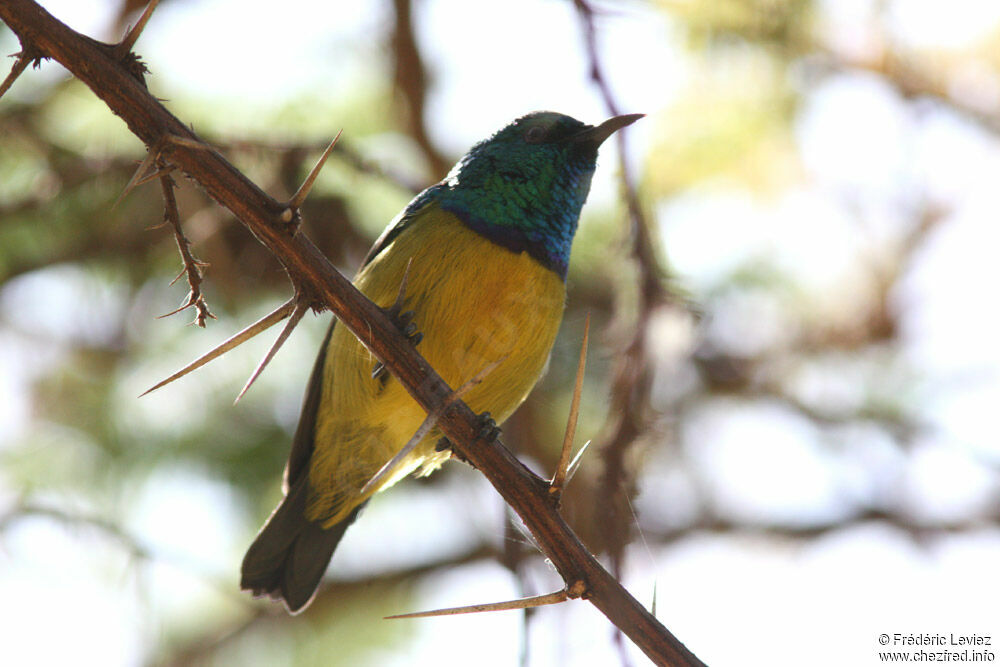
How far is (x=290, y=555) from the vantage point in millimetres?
3754

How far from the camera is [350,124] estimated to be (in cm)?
521

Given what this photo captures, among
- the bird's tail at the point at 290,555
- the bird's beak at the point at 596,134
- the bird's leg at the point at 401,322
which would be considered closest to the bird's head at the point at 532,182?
the bird's beak at the point at 596,134

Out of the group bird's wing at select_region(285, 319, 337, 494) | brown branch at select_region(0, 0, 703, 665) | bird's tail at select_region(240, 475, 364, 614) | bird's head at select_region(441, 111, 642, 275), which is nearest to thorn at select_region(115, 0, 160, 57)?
brown branch at select_region(0, 0, 703, 665)

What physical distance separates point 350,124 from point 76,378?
6.72 ft

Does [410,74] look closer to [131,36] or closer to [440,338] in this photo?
[440,338]

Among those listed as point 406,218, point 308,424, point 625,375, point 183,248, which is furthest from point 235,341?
point 308,424

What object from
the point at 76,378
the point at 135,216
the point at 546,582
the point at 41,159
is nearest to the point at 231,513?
the point at 76,378

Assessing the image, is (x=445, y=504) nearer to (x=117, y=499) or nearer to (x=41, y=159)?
(x=117, y=499)

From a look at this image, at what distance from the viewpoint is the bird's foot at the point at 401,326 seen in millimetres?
2098

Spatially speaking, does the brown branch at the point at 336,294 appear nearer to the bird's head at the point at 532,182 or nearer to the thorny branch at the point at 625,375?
the thorny branch at the point at 625,375

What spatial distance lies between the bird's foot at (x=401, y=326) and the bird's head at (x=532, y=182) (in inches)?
23.1

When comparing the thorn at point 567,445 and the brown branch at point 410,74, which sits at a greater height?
the brown branch at point 410,74

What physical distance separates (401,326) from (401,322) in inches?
1.2

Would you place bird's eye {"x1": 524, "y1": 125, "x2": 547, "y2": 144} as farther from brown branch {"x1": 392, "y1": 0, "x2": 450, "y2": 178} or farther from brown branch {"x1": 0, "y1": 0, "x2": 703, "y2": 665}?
brown branch {"x1": 0, "y1": 0, "x2": 703, "y2": 665}
